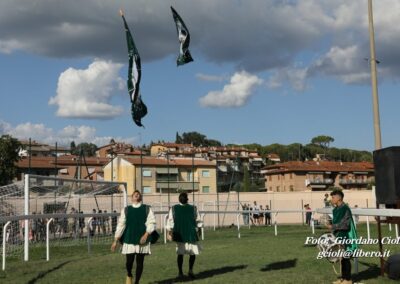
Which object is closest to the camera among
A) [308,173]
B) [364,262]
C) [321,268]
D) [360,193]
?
[321,268]

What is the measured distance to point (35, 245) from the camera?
69.6ft

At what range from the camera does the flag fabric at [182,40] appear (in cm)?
1692

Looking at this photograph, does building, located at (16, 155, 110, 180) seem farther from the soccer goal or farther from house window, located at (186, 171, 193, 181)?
the soccer goal

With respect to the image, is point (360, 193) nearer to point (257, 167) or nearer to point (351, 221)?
point (351, 221)

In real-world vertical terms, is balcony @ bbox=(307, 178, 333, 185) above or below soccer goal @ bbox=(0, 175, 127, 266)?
above

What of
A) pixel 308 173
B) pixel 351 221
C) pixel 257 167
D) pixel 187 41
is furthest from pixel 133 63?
pixel 257 167

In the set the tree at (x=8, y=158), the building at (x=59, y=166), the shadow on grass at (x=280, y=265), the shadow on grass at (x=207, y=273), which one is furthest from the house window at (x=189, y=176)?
the shadow on grass at (x=207, y=273)

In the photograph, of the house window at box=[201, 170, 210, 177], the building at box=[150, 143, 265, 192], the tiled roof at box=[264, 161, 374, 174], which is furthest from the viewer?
the building at box=[150, 143, 265, 192]

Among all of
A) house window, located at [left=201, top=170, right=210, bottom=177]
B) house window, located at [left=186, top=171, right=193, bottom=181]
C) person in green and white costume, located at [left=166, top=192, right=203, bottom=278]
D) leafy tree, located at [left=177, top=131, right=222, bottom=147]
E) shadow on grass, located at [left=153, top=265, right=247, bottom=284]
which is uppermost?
leafy tree, located at [left=177, top=131, right=222, bottom=147]

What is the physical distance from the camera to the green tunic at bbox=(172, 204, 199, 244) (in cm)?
1199

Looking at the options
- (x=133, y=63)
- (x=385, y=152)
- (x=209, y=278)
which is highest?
(x=133, y=63)

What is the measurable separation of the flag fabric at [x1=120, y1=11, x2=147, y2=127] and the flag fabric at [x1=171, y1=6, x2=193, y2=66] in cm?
125

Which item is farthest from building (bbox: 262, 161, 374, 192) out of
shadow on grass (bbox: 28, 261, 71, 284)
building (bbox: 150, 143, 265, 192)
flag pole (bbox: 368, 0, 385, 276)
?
shadow on grass (bbox: 28, 261, 71, 284)

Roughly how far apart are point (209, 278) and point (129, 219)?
6.56ft
